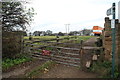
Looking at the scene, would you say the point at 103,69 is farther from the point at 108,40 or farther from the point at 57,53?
the point at 57,53

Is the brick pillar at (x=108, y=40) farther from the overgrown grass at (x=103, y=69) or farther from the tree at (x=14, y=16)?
the tree at (x=14, y=16)

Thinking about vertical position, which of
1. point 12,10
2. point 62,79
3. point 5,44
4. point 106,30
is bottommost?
point 62,79

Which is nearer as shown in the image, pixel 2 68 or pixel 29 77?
pixel 29 77

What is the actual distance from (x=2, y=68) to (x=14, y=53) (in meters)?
1.81

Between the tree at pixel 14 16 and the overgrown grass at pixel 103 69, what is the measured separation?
5.13m

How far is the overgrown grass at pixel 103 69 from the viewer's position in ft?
15.0

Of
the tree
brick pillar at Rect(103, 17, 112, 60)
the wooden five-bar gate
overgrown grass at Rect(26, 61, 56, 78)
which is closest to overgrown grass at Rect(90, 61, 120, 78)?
brick pillar at Rect(103, 17, 112, 60)

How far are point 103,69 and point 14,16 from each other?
5944mm

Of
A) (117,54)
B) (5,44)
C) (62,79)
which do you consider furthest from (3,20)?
(117,54)

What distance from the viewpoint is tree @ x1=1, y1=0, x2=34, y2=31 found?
7090 mm

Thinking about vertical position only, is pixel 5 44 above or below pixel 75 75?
above

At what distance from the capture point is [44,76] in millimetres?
4938

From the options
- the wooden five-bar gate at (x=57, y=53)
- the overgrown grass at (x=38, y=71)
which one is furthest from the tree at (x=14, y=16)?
the overgrown grass at (x=38, y=71)

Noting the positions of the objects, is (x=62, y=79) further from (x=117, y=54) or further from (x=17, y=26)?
(x=17, y=26)
